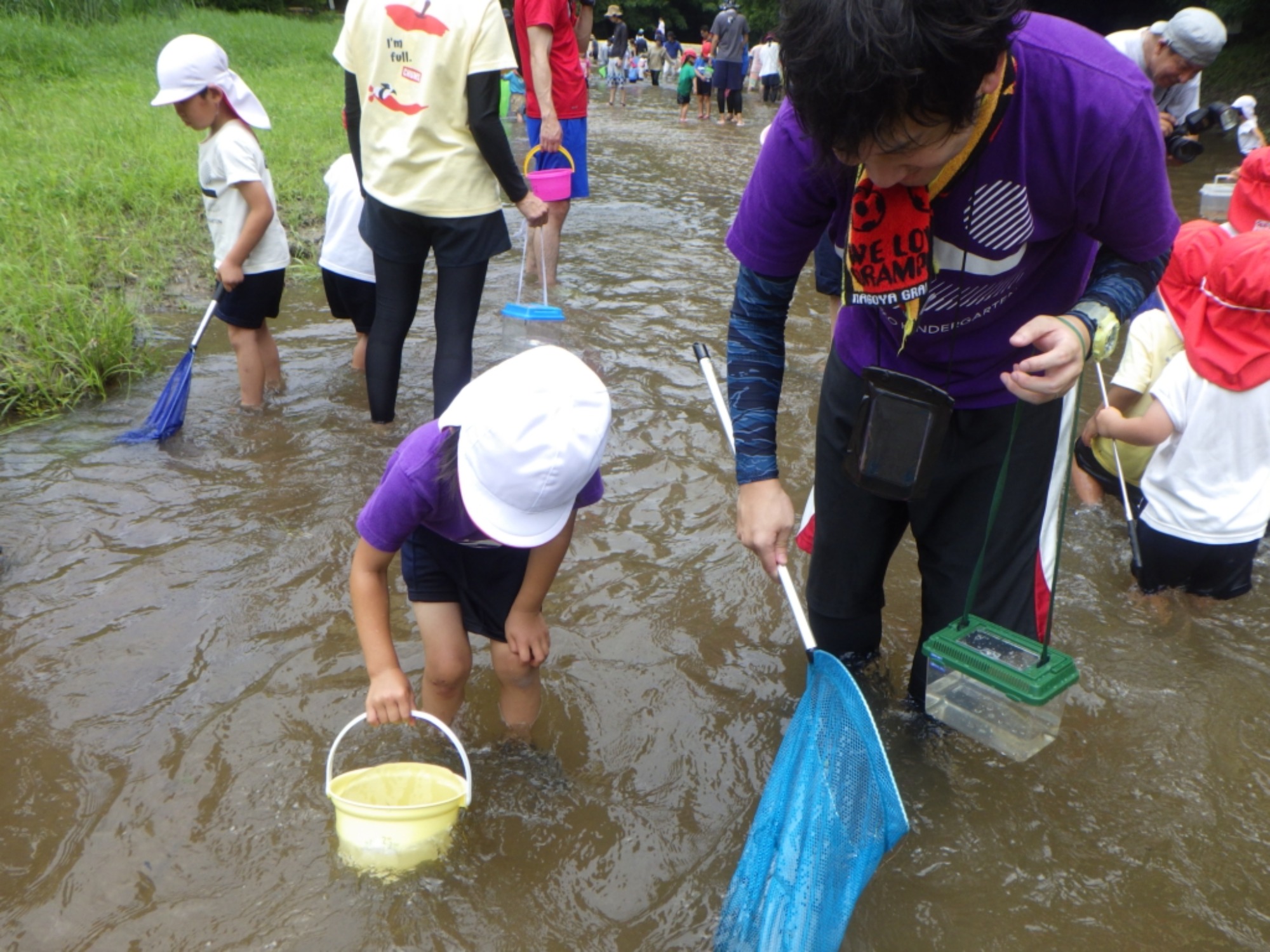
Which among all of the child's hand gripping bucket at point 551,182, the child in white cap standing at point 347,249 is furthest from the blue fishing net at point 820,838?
the child's hand gripping bucket at point 551,182

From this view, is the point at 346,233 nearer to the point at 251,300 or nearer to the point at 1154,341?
the point at 251,300

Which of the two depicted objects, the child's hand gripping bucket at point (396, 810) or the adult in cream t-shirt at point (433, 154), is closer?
the child's hand gripping bucket at point (396, 810)

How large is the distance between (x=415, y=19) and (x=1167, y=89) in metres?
4.08

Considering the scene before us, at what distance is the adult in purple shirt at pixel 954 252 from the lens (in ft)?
4.29

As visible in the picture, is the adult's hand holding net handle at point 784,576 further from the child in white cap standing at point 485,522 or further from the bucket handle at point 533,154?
the bucket handle at point 533,154

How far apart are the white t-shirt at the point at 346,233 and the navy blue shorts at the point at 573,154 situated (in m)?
1.50

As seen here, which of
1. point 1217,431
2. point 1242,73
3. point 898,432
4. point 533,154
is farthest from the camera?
point 1242,73

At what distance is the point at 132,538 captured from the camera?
3.24 m

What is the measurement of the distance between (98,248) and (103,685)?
12.0 ft

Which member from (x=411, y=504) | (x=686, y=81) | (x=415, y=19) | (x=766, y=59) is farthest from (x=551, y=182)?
(x=766, y=59)

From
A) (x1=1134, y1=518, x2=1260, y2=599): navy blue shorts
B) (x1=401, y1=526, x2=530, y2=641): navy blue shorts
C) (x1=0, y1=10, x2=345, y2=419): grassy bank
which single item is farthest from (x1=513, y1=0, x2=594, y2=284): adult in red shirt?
(x1=1134, y1=518, x2=1260, y2=599): navy blue shorts

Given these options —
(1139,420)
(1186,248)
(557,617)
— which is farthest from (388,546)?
(1186,248)

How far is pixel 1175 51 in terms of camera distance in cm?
482

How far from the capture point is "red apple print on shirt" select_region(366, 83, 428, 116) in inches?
132
